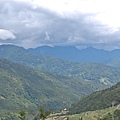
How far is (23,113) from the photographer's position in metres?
106

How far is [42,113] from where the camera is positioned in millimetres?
109438

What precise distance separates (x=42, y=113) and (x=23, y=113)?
7.65 m
